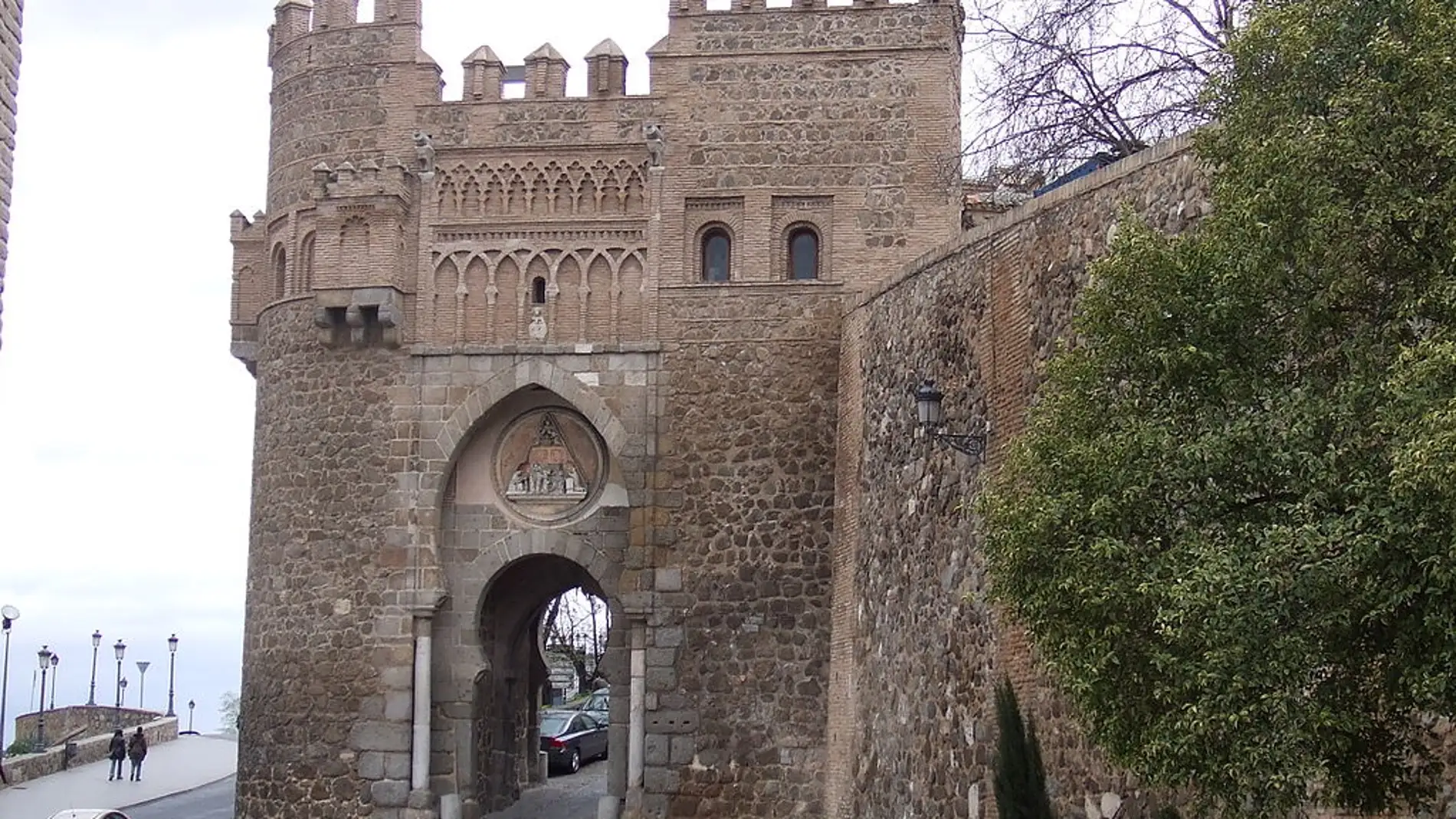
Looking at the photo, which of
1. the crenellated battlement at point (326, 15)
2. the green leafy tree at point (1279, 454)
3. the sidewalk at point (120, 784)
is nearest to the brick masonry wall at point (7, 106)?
the green leafy tree at point (1279, 454)

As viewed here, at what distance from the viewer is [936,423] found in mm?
15469

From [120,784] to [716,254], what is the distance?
14160mm

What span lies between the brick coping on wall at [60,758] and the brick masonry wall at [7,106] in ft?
66.7

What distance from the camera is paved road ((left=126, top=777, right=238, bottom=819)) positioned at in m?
25.7

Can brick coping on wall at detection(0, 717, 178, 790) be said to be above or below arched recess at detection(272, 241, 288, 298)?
below

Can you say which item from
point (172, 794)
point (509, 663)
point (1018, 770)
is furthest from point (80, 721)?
point (1018, 770)

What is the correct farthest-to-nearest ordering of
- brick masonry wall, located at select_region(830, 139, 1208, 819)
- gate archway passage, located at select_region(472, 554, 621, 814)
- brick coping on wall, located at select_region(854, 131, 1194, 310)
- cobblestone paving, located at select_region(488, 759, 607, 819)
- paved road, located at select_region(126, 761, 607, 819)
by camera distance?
paved road, located at select_region(126, 761, 607, 819), cobblestone paving, located at select_region(488, 759, 607, 819), gate archway passage, located at select_region(472, 554, 621, 814), brick masonry wall, located at select_region(830, 139, 1208, 819), brick coping on wall, located at select_region(854, 131, 1194, 310)

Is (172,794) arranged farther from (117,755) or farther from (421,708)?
(421,708)

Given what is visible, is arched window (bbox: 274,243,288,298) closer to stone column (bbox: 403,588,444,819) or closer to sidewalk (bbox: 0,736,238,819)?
stone column (bbox: 403,588,444,819)

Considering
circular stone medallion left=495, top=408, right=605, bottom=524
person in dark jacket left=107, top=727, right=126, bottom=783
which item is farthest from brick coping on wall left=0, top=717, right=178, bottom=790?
circular stone medallion left=495, top=408, right=605, bottom=524

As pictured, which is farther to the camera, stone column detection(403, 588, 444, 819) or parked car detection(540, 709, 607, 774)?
parked car detection(540, 709, 607, 774)

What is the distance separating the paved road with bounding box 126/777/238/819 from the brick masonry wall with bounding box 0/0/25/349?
53.6 ft

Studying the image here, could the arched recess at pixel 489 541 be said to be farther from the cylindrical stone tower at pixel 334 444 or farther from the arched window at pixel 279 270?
the arched window at pixel 279 270

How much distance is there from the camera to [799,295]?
825 inches
